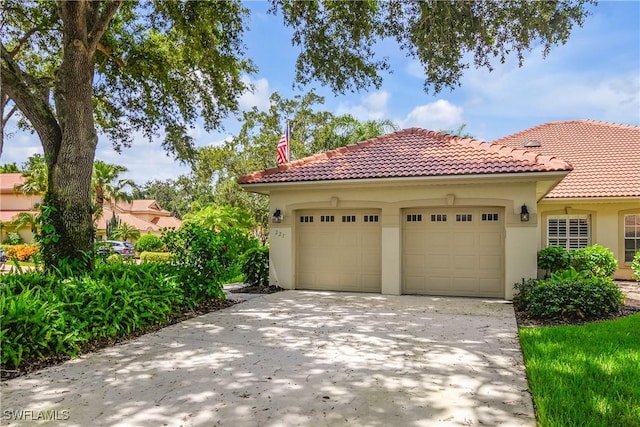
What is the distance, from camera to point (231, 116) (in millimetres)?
12828

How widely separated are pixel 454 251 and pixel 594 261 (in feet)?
13.3

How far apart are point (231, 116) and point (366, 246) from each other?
5752 millimetres

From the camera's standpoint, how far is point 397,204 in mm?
10602

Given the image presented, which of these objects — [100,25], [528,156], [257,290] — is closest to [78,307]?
[257,290]

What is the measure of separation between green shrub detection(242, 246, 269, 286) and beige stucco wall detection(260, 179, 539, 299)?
1.63 feet

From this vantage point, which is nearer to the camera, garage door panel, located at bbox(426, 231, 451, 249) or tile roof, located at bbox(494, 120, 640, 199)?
garage door panel, located at bbox(426, 231, 451, 249)

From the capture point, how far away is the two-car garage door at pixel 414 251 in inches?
398

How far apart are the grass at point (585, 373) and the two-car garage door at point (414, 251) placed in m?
3.39

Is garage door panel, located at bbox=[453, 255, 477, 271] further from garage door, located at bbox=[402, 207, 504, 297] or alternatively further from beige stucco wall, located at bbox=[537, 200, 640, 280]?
beige stucco wall, located at bbox=[537, 200, 640, 280]

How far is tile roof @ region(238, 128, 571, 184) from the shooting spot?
9.65 metres

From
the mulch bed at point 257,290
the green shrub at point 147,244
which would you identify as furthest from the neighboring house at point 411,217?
the green shrub at point 147,244

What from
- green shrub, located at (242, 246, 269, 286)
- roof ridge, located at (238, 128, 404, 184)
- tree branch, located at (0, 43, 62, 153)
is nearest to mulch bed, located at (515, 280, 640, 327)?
roof ridge, located at (238, 128, 404, 184)

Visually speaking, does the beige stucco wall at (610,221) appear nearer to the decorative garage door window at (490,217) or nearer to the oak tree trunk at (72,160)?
the decorative garage door window at (490,217)

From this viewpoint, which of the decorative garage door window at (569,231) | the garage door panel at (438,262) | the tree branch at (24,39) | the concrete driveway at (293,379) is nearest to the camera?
the concrete driveway at (293,379)
